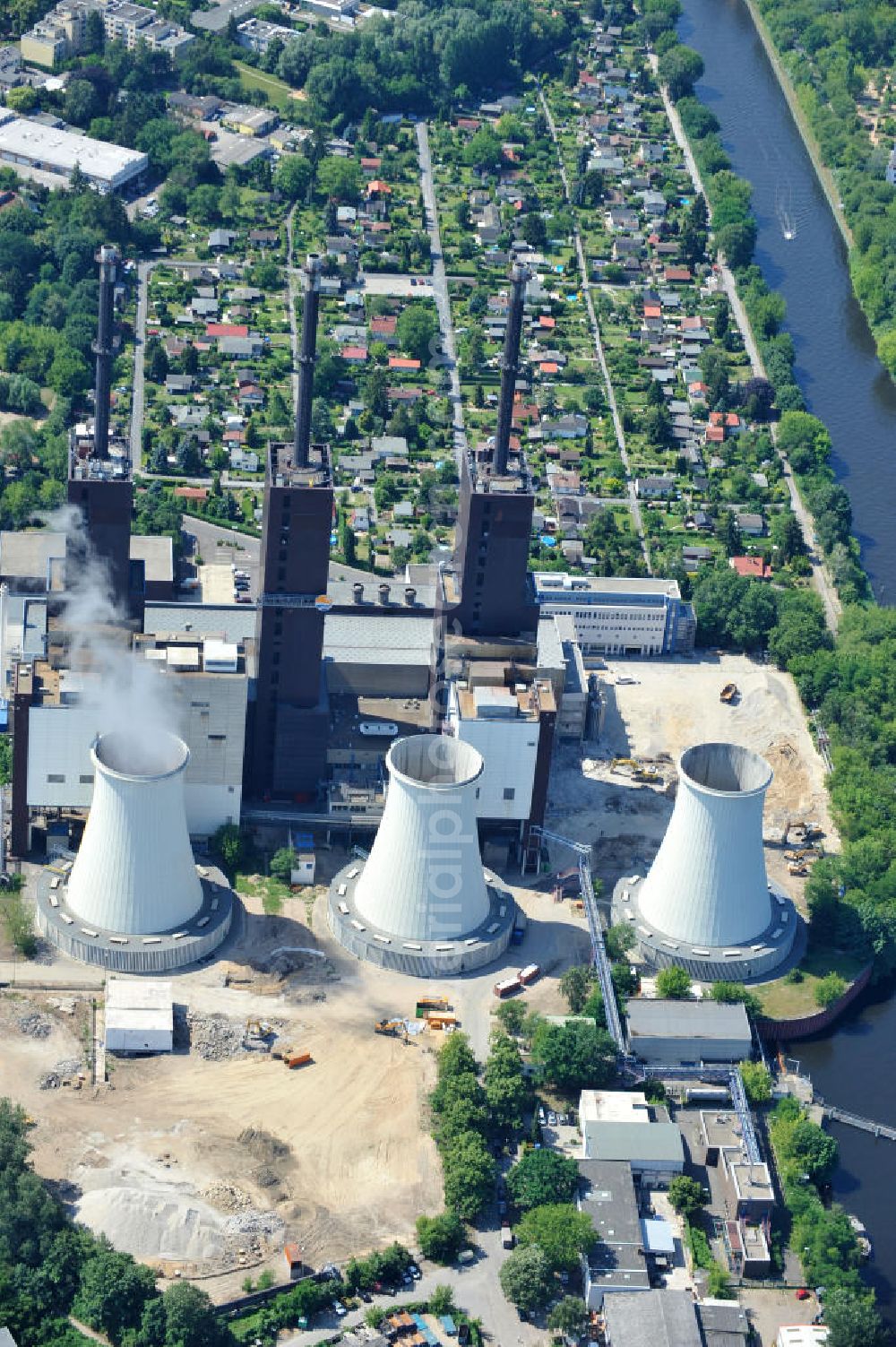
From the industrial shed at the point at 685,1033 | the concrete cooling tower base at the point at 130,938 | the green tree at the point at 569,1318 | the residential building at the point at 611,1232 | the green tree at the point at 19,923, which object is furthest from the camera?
the green tree at the point at 19,923

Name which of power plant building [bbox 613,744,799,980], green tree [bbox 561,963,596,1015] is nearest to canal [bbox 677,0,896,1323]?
power plant building [bbox 613,744,799,980]

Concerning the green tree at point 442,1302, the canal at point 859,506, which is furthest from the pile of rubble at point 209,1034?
the canal at point 859,506

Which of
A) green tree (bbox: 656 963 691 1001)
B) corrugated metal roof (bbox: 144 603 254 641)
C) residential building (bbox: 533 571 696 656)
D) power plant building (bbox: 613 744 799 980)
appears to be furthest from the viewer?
residential building (bbox: 533 571 696 656)

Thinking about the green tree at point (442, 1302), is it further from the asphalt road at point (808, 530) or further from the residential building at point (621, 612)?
the asphalt road at point (808, 530)

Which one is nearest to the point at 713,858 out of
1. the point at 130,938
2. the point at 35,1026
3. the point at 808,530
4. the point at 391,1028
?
the point at 391,1028

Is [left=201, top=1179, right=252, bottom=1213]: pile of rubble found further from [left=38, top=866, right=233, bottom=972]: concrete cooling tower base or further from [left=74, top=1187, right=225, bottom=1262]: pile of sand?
[left=38, top=866, right=233, bottom=972]: concrete cooling tower base

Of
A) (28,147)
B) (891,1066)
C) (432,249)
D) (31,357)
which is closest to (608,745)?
(891,1066)

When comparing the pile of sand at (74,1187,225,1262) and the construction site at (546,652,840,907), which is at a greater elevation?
the pile of sand at (74,1187,225,1262)
